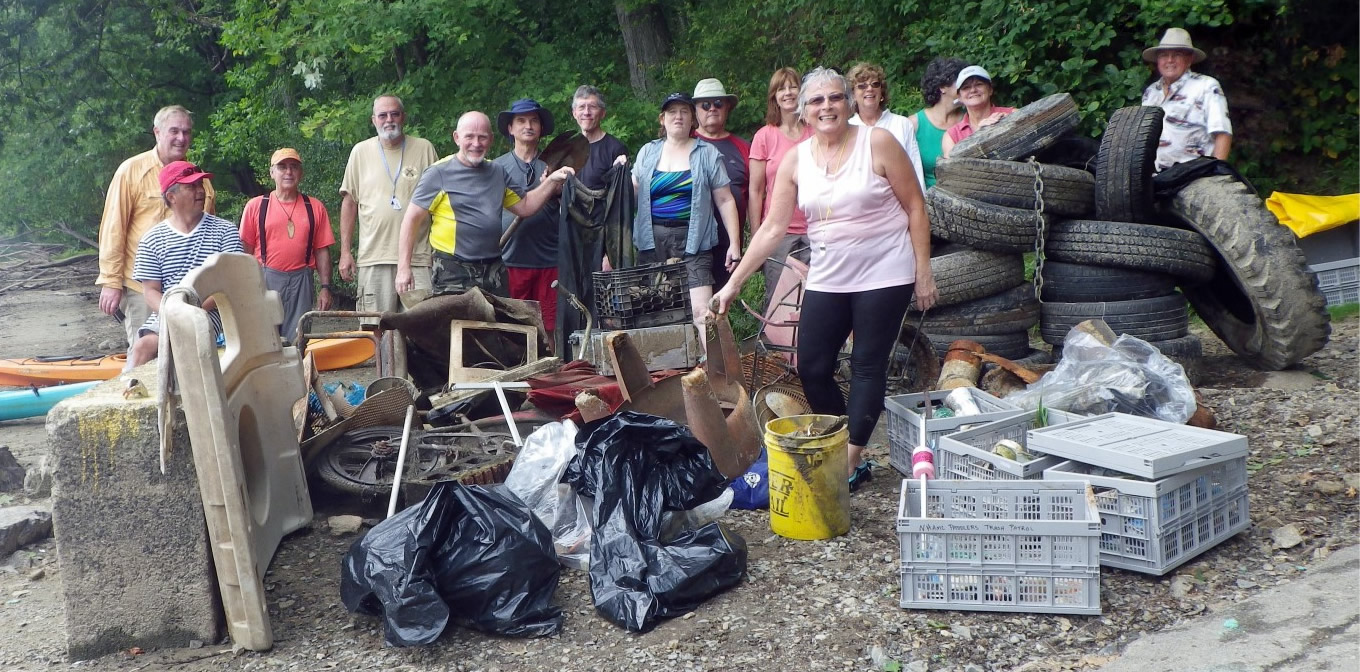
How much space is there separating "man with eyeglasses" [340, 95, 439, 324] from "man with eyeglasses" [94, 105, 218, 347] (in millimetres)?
1264

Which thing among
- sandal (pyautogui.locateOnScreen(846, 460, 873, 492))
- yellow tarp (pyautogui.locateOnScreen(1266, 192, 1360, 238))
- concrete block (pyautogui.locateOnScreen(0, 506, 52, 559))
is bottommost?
sandal (pyautogui.locateOnScreen(846, 460, 873, 492))

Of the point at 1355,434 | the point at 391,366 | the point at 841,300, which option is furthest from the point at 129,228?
the point at 1355,434

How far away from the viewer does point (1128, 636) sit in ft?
11.5

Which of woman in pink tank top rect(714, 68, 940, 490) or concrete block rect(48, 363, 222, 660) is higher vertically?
woman in pink tank top rect(714, 68, 940, 490)

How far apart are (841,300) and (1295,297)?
10.4 feet

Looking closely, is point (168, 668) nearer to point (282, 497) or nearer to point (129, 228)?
point (282, 497)

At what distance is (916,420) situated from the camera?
4.76m

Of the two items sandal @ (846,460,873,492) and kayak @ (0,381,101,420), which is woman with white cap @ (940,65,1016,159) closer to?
sandal @ (846,460,873,492)

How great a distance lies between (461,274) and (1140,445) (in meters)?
4.30

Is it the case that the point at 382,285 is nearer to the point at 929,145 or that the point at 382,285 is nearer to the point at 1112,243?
the point at 929,145

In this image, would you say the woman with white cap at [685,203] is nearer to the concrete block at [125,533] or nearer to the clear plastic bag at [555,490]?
the clear plastic bag at [555,490]

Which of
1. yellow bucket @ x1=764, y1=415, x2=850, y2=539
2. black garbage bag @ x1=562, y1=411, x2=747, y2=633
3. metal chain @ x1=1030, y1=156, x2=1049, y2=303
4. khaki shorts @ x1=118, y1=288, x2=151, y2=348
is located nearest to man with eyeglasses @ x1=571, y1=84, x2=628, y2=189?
metal chain @ x1=1030, y1=156, x2=1049, y2=303

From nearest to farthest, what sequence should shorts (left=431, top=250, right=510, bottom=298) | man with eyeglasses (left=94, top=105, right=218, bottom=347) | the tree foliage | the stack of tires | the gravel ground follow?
the gravel ground → man with eyeglasses (left=94, top=105, right=218, bottom=347) → the stack of tires → shorts (left=431, top=250, right=510, bottom=298) → the tree foliage

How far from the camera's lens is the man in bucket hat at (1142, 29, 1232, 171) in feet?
22.6
